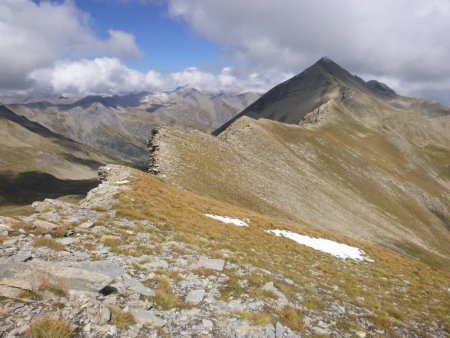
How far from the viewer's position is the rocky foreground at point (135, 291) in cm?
1136

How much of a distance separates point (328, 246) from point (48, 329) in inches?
1191

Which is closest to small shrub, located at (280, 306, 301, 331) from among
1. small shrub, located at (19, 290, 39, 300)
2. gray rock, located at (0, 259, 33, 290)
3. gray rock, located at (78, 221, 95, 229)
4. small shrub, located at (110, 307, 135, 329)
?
small shrub, located at (110, 307, 135, 329)

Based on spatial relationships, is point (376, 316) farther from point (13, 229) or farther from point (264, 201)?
point (264, 201)

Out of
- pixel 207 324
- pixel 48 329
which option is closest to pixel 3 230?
pixel 48 329

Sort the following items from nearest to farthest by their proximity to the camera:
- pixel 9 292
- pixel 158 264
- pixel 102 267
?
pixel 9 292 < pixel 102 267 < pixel 158 264

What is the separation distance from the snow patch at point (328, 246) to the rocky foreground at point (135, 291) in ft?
42.5

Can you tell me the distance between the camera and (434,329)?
19.0 meters

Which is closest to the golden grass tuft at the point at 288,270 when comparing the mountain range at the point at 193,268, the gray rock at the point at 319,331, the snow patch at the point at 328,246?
the mountain range at the point at 193,268

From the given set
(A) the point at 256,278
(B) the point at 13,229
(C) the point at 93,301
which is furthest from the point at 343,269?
(B) the point at 13,229

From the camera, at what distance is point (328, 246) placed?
1407 inches

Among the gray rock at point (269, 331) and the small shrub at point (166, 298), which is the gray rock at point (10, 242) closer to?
the small shrub at point (166, 298)

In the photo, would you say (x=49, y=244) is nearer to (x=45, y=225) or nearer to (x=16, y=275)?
(x=45, y=225)

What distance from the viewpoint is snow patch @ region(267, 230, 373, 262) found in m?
33.9

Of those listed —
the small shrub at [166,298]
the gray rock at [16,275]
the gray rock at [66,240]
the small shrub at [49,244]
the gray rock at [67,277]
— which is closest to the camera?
the gray rock at [16,275]
